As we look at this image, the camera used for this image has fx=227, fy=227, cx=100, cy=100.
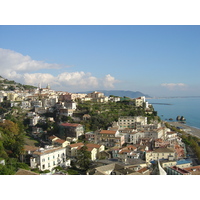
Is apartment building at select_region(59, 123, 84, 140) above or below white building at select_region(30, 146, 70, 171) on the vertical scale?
above

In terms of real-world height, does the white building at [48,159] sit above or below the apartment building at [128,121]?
below

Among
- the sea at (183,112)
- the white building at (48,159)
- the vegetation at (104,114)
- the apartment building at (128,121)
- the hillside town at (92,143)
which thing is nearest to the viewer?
the hillside town at (92,143)

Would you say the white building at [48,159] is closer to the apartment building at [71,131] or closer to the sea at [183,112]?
the apartment building at [71,131]

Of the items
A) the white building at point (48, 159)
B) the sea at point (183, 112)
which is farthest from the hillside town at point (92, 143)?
the sea at point (183, 112)

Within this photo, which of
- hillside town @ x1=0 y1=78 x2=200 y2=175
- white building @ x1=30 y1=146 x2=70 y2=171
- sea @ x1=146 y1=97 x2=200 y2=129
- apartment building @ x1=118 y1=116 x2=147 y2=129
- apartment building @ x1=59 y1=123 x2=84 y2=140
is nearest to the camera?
hillside town @ x1=0 y1=78 x2=200 y2=175

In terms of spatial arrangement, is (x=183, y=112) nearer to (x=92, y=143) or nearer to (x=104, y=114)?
(x=104, y=114)

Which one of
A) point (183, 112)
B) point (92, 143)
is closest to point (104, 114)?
point (92, 143)

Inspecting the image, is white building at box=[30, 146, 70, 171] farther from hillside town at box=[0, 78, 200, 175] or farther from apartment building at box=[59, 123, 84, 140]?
apartment building at box=[59, 123, 84, 140]

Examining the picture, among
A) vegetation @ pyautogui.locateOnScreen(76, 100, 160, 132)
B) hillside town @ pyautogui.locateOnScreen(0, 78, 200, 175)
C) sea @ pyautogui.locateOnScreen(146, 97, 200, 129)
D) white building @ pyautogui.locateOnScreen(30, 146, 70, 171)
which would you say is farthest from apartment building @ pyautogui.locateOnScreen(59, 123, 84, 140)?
sea @ pyautogui.locateOnScreen(146, 97, 200, 129)
